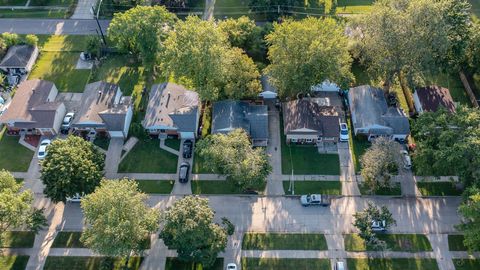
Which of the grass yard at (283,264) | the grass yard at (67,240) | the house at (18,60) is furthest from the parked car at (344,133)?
the house at (18,60)

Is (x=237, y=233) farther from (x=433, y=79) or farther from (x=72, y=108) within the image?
(x=433, y=79)

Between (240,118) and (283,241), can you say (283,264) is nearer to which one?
(283,241)

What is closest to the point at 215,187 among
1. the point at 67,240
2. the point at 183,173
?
the point at 183,173

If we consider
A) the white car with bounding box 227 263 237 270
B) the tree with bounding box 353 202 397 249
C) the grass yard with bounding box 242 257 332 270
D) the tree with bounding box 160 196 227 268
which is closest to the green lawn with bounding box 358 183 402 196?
the tree with bounding box 353 202 397 249

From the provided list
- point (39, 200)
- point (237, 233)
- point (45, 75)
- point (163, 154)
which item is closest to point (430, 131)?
point (237, 233)

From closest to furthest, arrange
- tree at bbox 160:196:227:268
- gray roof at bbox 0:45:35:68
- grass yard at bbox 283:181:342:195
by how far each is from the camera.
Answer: tree at bbox 160:196:227:268, grass yard at bbox 283:181:342:195, gray roof at bbox 0:45:35:68

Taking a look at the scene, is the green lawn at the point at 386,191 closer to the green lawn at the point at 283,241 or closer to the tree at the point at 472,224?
the tree at the point at 472,224

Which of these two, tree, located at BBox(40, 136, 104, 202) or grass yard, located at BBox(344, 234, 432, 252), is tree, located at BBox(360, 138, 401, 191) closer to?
grass yard, located at BBox(344, 234, 432, 252)
